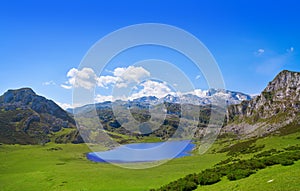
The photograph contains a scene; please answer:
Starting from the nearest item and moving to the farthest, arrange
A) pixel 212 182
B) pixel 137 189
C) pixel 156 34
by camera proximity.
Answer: pixel 156 34
pixel 212 182
pixel 137 189

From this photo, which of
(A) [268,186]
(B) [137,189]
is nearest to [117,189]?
(B) [137,189]

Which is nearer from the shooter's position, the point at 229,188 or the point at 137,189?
the point at 229,188

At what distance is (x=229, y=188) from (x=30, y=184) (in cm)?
5418

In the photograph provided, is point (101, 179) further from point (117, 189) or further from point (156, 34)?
point (156, 34)

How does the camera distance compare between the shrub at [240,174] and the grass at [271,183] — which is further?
the shrub at [240,174]

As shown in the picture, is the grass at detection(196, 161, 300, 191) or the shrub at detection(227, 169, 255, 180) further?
the shrub at detection(227, 169, 255, 180)

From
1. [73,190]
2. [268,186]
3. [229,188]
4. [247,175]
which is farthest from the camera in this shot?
[73,190]

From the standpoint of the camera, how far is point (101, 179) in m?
61.2

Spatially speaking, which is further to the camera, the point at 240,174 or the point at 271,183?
the point at 240,174

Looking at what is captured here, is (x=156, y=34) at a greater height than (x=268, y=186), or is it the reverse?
(x=156, y=34)

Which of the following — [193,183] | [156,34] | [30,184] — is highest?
[156,34]

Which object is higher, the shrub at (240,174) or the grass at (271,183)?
the grass at (271,183)

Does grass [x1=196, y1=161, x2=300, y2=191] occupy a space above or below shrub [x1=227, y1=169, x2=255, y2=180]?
above

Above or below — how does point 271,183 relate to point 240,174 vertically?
above
